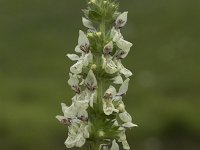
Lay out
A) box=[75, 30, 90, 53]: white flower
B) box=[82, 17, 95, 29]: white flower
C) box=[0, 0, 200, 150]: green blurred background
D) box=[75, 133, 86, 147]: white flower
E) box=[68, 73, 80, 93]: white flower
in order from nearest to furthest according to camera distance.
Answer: box=[75, 133, 86, 147]: white flower < box=[75, 30, 90, 53]: white flower < box=[68, 73, 80, 93]: white flower < box=[82, 17, 95, 29]: white flower < box=[0, 0, 200, 150]: green blurred background

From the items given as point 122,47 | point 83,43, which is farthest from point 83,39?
point 122,47

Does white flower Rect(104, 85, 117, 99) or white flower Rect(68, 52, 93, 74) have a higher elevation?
white flower Rect(68, 52, 93, 74)

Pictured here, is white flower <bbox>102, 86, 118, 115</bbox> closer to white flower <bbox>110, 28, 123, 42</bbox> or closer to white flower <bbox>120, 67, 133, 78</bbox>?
white flower <bbox>120, 67, 133, 78</bbox>

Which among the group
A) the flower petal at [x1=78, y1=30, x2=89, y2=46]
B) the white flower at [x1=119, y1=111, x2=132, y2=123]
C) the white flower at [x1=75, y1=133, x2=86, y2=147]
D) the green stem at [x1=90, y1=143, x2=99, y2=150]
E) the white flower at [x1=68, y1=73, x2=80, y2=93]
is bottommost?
the green stem at [x1=90, y1=143, x2=99, y2=150]

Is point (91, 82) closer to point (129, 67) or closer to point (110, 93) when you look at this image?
point (110, 93)

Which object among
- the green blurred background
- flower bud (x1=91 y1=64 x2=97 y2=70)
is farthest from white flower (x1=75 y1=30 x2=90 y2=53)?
the green blurred background

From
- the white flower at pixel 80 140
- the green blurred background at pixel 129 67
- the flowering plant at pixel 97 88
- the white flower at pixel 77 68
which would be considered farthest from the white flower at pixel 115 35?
the green blurred background at pixel 129 67
